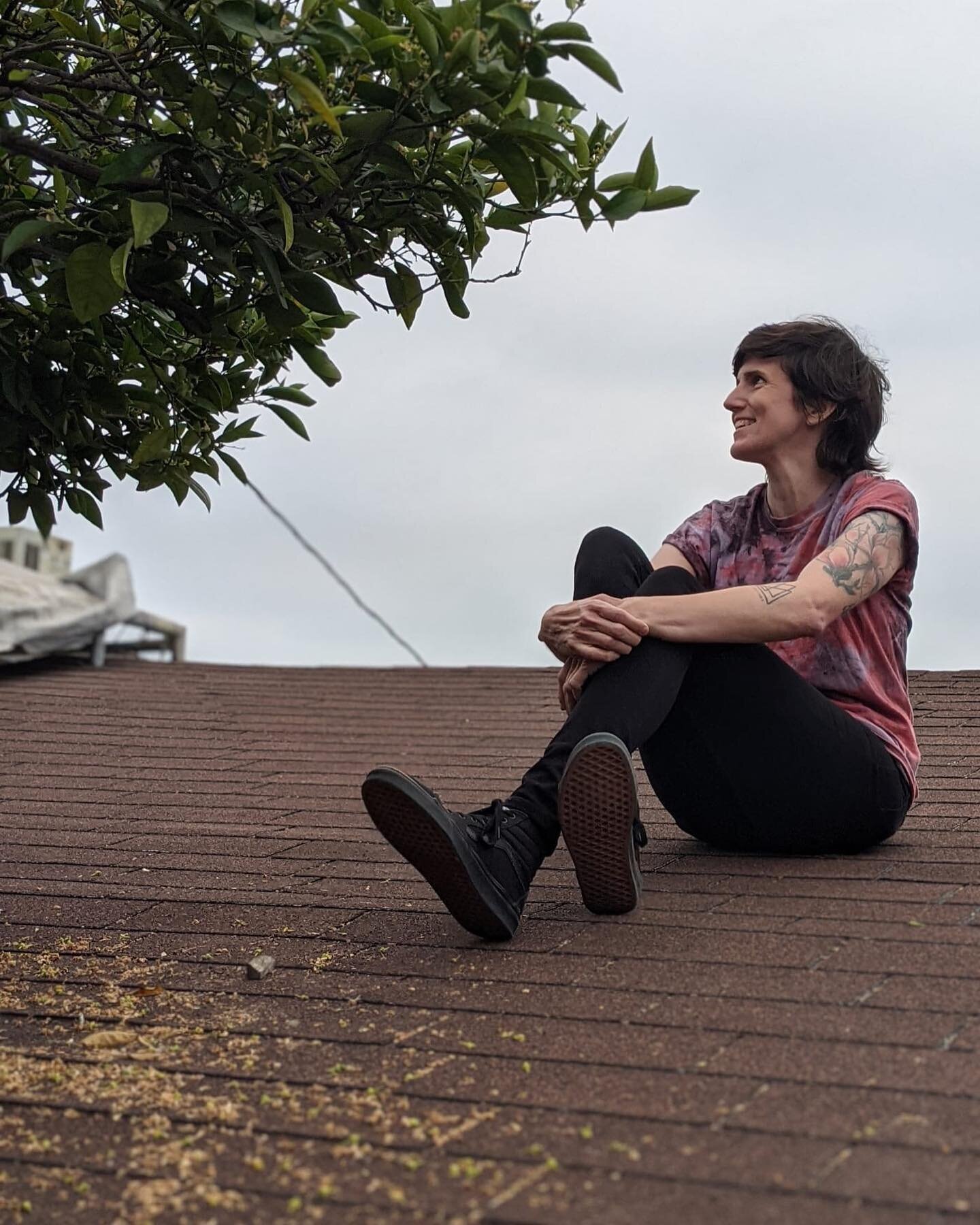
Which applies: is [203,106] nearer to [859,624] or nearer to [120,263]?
[120,263]

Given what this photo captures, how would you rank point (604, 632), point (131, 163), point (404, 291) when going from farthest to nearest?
1. point (604, 632)
2. point (404, 291)
3. point (131, 163)

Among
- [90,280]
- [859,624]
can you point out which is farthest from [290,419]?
[859,624]

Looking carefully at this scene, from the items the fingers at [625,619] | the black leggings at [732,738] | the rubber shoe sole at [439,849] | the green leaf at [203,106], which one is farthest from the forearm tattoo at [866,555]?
the green leaf at [203,106]

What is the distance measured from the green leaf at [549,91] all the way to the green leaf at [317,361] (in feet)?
2.47

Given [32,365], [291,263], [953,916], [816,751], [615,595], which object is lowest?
[953,916]

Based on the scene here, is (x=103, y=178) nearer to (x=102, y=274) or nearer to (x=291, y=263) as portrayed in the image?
(x=102, y=274)

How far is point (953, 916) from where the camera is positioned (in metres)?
2.05

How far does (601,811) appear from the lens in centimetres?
203

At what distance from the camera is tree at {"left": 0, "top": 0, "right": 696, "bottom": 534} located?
1.68 metres

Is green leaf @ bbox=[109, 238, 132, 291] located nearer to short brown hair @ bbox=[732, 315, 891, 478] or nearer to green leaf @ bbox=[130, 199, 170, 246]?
green leaf @ bbox=[130, 199, 170, 246]

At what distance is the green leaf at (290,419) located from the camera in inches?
99.9

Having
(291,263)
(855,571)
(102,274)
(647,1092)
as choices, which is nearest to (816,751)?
(855,571)

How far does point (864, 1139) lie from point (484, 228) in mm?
1275

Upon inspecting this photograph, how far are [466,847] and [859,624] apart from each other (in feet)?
2.77
